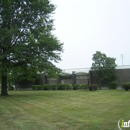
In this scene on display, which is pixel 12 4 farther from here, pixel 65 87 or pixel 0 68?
pixel 65 87

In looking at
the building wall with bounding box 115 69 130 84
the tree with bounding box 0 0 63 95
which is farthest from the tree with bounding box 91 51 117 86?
the tree with bounding box 0 0 63 95

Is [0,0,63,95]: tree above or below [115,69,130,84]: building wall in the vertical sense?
above

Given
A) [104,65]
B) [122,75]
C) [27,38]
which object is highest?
[27,38]

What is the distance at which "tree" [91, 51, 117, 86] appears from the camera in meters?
32.3

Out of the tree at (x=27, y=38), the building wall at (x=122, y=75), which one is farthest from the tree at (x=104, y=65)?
the tree at (x=27, y=38)

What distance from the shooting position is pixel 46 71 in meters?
22.3

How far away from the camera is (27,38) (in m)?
20.9

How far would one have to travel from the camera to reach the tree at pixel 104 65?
1272 inches

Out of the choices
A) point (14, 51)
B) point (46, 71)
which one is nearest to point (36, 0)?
point (14, 51)

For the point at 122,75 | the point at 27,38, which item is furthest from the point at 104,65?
the point at 27,38

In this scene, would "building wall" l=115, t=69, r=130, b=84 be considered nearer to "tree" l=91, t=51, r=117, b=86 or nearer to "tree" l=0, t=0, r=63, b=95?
"tree" l=91, t=51, r=117, b=86

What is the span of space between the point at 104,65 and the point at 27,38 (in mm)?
15764

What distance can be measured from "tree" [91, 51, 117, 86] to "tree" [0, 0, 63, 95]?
11.7 metres

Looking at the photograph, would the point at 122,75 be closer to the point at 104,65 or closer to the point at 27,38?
the point at 104,65
